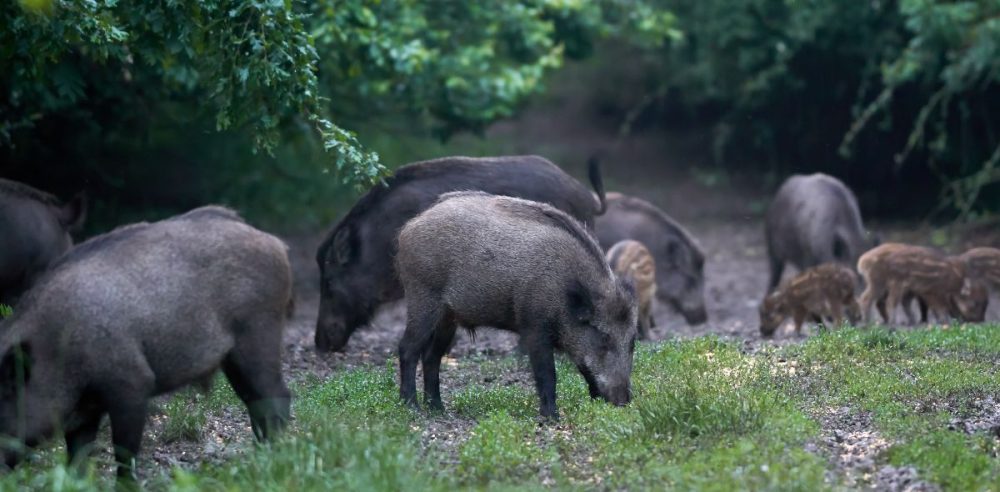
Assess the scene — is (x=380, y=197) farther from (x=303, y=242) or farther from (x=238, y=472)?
(x=303, y=242)

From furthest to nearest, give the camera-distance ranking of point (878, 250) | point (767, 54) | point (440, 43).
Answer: point (767, 54)
point (440, 43)
point (878, 250)

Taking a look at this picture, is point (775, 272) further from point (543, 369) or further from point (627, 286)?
point (543, 369)

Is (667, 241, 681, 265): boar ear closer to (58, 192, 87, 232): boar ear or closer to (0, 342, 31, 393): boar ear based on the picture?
(58, 192, 87, 232): boar ear

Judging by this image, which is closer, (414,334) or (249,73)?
(249,73)

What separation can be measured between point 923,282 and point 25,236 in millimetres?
7730

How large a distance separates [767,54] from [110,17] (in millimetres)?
12678

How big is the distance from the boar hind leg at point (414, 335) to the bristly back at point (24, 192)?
13.3 feet

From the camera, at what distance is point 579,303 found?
755cm

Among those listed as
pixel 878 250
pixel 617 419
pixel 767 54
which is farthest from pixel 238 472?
pixel 767 54

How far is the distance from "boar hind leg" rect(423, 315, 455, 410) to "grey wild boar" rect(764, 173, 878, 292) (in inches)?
251

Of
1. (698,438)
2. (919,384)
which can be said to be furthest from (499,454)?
(919,384)

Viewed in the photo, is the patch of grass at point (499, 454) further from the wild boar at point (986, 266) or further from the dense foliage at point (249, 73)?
the wild boar at point (986, 266)

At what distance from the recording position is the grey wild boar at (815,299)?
1152cm

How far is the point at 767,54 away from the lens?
60.4ft
